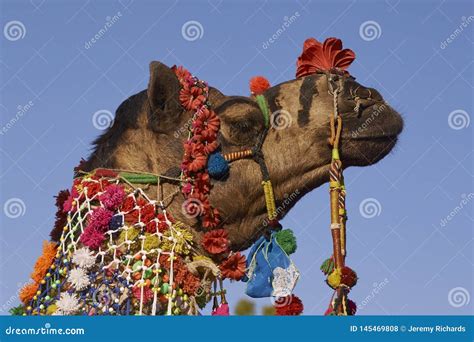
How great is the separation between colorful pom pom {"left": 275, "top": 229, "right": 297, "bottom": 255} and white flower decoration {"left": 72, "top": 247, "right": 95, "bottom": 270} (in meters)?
1.50

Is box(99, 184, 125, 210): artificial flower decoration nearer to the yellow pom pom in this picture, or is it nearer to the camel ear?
the camel ear

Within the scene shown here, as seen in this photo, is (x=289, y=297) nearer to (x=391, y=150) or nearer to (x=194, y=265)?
(x=194, y=265)

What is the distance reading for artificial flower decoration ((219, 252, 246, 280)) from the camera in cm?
755

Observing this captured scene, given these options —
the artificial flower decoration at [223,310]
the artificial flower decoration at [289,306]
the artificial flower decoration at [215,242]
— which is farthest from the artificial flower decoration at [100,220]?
the artificial flower decoration at [289,306]

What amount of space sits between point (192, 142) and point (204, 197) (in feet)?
1.53

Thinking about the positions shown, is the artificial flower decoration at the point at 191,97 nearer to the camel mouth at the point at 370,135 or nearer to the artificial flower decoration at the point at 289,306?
the camel mouth at the point at 370,135

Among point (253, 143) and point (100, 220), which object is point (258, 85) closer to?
point (253, 143)

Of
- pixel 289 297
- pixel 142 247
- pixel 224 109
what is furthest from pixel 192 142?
pixel 289 297

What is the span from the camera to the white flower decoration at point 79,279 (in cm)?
711

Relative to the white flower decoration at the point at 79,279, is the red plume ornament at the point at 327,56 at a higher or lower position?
higher

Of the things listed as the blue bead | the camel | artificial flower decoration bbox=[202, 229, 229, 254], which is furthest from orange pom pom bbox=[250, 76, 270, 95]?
artificial flower decoration bbox=[202, 229, 229, 254]

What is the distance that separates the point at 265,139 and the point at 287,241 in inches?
33.6

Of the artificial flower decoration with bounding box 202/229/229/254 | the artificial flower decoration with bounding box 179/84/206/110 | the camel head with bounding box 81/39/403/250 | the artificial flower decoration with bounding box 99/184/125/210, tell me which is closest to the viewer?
the artificial flower decoration with bounding box 99/184/125/210

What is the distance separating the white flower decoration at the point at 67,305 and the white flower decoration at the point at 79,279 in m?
0.09
